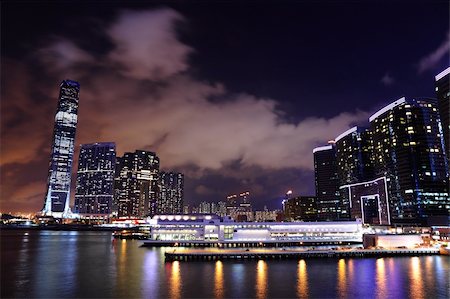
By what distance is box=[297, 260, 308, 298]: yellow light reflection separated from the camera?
54.9m

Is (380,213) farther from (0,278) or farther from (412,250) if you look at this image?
(0,278)

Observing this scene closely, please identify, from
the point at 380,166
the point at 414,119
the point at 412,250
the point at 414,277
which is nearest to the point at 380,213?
the point at 380,166

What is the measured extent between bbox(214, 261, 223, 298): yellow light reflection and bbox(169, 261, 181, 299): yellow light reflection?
584cm

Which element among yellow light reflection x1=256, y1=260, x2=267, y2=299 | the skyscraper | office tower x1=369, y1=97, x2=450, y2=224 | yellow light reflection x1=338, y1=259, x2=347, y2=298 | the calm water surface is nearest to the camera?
yellow light reflection x1=256, y1=260, x2=267, y2=299

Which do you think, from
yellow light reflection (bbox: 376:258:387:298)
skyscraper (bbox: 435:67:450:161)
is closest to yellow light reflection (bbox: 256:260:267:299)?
yellow light reflection (bbox: 376:258:387:298)

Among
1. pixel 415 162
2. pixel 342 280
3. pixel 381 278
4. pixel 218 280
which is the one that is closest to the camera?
pixel 218 280

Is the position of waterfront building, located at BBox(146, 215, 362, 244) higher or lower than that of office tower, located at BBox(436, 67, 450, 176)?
lower

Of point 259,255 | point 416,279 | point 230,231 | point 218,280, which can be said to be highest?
point 230,231

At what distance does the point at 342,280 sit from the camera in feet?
211

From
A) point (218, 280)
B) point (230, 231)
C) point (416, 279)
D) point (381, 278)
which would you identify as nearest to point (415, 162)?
point (230, 231)

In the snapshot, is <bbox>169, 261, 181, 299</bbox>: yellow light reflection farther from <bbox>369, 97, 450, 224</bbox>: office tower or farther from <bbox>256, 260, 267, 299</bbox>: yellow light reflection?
<bbox>369, 97, 450, 224</bbox>: office tower

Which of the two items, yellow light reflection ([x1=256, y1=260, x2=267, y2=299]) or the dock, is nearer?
yellow light reflection ([x1=256, y1=260, x2=267, y2=299])

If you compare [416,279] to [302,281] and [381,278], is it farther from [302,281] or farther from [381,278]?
[302,281]

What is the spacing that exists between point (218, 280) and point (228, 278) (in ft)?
8.33
